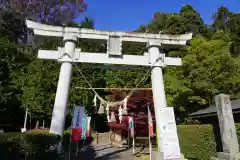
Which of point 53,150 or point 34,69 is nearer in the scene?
point 53,150

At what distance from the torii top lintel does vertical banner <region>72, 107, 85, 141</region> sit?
3458mm

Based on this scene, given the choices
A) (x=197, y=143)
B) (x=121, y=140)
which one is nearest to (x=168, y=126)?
(x=197, y=143)

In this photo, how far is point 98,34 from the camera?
10320 mm

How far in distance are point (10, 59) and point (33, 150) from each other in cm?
1537

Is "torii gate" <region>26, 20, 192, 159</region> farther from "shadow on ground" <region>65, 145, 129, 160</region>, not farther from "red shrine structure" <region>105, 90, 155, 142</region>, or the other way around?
"red shrine structure" <region>105, 90, 155, 142</region>

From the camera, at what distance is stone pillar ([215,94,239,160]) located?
29.0ft

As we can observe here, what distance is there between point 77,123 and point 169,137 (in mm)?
4905

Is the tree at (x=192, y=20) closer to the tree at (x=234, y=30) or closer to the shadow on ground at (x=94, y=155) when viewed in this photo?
the tree at (x=234, y=30)

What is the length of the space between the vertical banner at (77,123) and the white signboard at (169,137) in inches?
182

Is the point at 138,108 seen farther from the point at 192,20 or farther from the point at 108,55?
the point at 192,20

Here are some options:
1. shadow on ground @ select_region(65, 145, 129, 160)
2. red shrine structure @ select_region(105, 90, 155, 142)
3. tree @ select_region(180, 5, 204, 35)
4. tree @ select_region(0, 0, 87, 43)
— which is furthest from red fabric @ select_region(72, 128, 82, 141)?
tree @ select_region(180, 5, 204, 35)

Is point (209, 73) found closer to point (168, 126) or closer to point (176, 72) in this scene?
point (176, 72)

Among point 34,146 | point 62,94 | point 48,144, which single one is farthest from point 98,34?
point 34,146

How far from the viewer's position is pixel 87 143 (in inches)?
889
